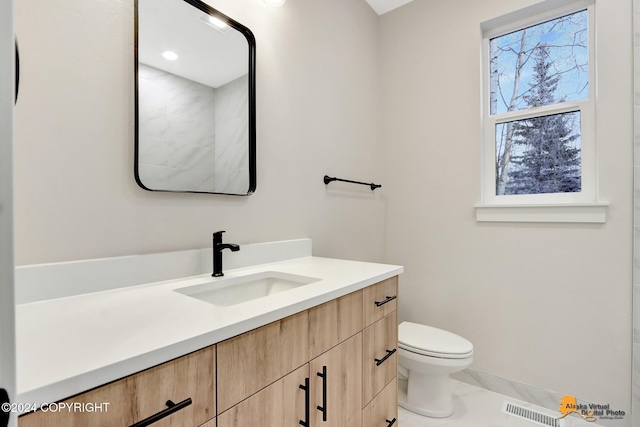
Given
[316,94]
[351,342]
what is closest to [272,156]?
[316,94]

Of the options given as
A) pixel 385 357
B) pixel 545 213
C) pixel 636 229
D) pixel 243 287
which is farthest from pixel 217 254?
pixel 636 229

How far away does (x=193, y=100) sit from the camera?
1250mm

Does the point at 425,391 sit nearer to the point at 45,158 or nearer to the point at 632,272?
the point at 632,272

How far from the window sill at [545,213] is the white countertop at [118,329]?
132cm

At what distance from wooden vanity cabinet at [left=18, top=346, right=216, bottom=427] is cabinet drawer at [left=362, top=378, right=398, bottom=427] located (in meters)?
0.77

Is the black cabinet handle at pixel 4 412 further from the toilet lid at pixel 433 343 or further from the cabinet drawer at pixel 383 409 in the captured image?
the toilet lid at pixel 433 343

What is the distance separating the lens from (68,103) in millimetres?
929

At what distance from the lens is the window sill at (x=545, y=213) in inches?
65.8

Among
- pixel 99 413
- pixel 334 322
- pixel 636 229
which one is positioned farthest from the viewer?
pixel 636 229

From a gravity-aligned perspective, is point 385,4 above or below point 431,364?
above

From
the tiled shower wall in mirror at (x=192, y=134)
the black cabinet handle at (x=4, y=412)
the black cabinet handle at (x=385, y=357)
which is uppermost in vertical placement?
the tiled shower wall in mirror at (x=192, y=134)

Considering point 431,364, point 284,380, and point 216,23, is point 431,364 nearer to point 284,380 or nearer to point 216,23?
point 284,380

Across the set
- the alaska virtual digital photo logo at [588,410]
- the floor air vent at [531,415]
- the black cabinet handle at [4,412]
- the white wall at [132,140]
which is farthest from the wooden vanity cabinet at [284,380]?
the alaska virtual digital photo logo at [588,410]

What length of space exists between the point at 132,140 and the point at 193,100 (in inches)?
12.0
